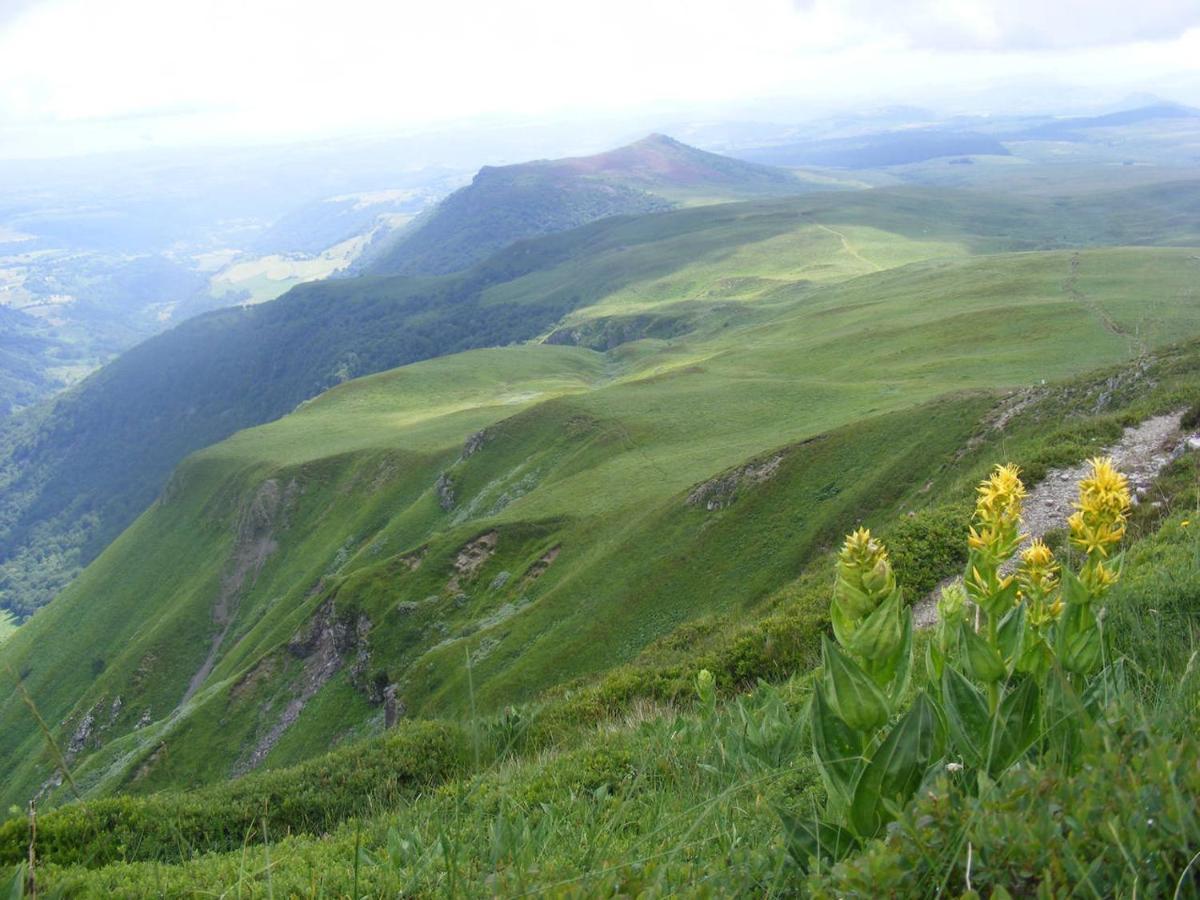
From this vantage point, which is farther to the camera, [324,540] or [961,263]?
[961,263]

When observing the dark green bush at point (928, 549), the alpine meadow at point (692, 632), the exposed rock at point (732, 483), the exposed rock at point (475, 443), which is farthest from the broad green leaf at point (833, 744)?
the exposed rock at point (475, 443)

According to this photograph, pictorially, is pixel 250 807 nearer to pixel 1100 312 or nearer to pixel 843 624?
pixel 843 624

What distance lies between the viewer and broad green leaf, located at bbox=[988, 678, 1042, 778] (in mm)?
3045

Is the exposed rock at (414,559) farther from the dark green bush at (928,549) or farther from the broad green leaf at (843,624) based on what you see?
the broad green leaf at (843,624)

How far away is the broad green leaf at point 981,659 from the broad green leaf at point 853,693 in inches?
17.9

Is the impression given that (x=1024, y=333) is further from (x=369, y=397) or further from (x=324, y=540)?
(x=369, y=397)

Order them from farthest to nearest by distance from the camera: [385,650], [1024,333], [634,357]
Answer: [634,357] → [1024,333] → [385,650]

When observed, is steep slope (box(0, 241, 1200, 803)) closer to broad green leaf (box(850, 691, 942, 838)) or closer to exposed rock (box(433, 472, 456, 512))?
exposed rock (box(433, 472, 456, 512))

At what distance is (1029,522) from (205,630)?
10617cm

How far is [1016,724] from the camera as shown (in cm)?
311

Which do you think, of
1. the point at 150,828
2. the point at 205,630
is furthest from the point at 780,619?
the point at 205,630

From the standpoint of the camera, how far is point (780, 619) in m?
18.6

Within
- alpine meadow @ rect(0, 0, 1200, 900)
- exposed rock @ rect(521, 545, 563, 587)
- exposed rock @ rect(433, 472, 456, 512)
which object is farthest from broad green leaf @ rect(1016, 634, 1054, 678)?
exposed rock @ rect(433, 472, 456, 512)

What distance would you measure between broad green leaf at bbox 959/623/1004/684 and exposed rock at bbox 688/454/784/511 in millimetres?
44165
